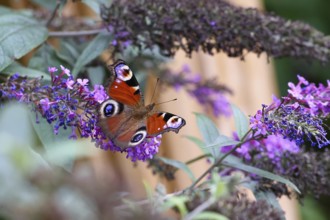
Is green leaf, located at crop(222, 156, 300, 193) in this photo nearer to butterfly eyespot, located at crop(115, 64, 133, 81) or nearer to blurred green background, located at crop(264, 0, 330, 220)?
butterfly eyespot, located at crop(115, 64, 133, 81)

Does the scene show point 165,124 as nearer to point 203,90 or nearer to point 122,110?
point 122,110

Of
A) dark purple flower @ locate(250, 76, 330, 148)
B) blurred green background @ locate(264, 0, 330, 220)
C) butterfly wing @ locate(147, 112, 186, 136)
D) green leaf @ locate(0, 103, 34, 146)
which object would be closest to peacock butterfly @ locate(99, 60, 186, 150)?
butterfly wing @ locate(147, 112, 186, 136)

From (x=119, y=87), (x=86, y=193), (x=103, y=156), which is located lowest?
(x=86, y=193)

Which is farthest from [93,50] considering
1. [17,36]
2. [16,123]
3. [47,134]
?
[16,123]

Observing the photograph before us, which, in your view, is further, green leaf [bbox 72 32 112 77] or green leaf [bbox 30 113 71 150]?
green leaf [bbox 72 32 112 77]

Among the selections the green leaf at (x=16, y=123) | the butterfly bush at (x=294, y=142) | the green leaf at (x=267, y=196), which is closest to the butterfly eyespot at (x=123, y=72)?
the butterfly bush at (x=294, y=142)

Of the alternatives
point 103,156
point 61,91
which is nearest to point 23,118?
point 61,91

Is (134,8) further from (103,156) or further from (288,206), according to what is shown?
(288,206)
